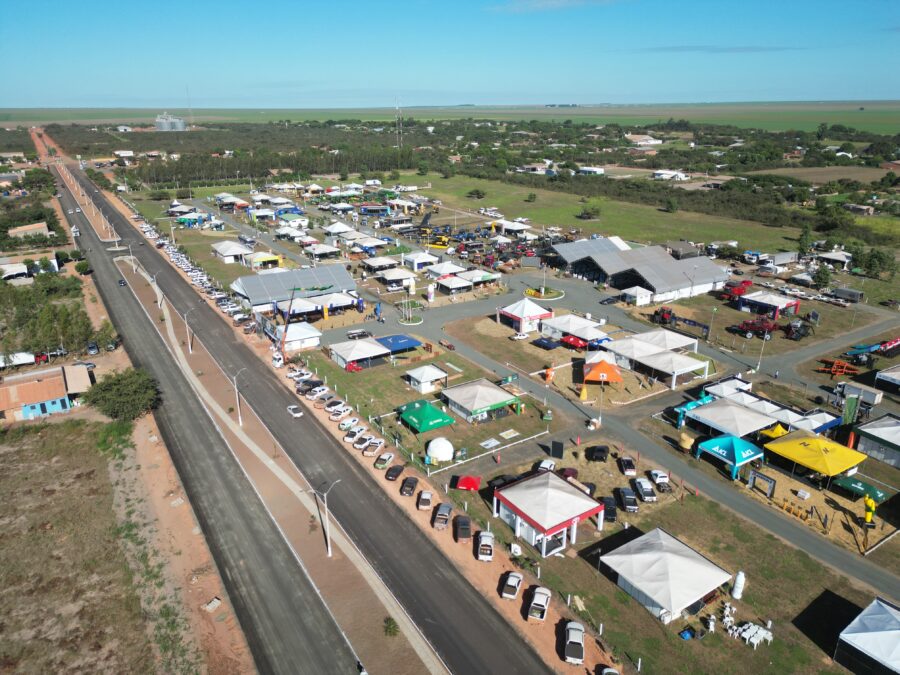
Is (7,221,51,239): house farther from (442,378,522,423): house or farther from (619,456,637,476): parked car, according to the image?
(619,456,637,476): parked car

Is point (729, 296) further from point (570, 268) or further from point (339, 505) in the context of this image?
point (339, 505)

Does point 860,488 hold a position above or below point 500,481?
above

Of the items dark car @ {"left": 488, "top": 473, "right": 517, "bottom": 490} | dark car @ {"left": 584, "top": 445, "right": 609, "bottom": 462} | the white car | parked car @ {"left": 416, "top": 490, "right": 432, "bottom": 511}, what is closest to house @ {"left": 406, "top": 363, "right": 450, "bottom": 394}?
the white car

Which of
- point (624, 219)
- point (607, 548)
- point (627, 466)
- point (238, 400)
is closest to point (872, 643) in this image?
point (607, 548)

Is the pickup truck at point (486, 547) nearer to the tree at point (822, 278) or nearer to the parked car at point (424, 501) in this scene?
the parked car at point (424, 501)

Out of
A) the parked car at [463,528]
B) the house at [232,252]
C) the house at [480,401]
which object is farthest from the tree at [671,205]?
the parked car at [463,528]

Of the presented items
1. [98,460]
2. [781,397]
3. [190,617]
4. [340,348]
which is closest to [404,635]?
[190,617]

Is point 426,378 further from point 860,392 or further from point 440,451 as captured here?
point 860,392
